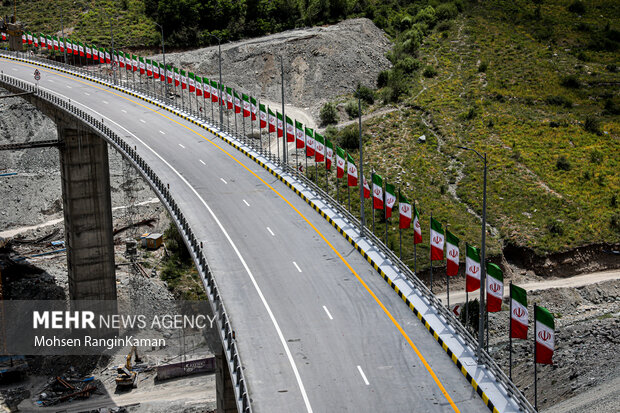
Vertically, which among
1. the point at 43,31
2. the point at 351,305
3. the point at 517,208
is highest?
the point at 43,31

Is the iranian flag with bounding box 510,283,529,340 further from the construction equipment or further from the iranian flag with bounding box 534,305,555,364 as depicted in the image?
the construction equipment

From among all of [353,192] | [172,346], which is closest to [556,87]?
[353,192]

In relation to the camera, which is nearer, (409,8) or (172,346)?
(172,346)

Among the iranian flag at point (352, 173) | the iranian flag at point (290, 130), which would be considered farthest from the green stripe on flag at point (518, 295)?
the iranian flag at point (290, 130)

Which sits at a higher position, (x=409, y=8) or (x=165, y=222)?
(x=409, y=8)

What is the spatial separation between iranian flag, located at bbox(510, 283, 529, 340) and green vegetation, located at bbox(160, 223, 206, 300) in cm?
4358

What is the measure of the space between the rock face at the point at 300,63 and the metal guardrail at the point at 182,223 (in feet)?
95.4

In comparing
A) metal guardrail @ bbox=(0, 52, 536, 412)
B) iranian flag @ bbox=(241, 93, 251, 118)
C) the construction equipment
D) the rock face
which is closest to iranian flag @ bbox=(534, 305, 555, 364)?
metal guardrail @ bbox=(0, 52, 536, 412)

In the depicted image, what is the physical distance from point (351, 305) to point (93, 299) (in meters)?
39.0

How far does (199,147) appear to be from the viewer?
65.0 meters

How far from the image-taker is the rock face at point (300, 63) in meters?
101

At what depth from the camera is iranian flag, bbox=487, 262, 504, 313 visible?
3177 centimetres

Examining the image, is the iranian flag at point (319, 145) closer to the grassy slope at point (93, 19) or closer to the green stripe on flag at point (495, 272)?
the green stripe on flag at point (495, 272)

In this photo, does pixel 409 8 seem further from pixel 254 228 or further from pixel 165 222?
pixel 254 228
